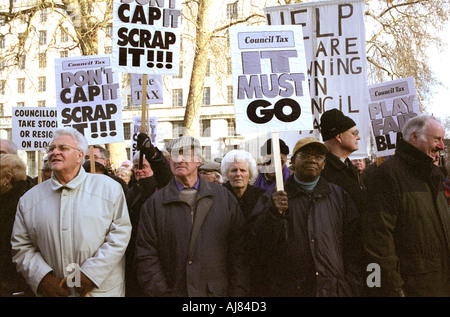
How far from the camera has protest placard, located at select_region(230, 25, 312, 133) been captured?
4078mm

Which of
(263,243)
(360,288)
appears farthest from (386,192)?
(263,243)

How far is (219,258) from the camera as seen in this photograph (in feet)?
12.1

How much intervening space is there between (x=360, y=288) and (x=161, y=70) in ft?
9.97

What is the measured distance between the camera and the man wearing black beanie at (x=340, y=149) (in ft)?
13.7

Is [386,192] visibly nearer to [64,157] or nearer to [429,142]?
[429,142]

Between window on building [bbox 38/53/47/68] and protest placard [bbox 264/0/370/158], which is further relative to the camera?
window on building [bbox 38/53/47/68]

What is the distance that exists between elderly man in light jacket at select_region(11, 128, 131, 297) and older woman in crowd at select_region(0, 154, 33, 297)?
0.19 metres

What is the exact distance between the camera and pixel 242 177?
16.3 ft

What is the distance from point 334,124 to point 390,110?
3132mm

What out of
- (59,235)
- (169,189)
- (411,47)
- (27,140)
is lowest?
(59,235)

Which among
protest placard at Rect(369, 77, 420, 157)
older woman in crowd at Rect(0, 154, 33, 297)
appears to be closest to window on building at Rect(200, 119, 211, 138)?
protest placard at Rect(369, 77, 420, 157)

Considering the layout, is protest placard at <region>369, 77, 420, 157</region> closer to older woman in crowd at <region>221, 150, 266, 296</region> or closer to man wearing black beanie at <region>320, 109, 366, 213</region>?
older woman in crowd at <region>221, 150, 266, 296</region>

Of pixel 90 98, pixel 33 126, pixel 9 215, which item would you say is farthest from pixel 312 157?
pixel 33 126

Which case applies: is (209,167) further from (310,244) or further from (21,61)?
(21,61)
